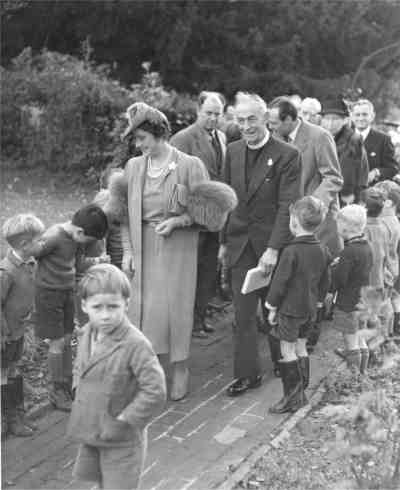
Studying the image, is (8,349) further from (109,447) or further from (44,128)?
(44,128)

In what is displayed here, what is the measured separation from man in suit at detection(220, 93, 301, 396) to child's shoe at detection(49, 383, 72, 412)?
1225mm

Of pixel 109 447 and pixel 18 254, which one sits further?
pixel 18 254

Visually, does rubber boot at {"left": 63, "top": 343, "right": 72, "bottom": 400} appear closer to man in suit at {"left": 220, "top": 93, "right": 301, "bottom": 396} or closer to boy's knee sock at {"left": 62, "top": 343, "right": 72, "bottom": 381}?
boy's knee sock at {"left": 62, "top": 343, "right": 72, "bottom": 381}

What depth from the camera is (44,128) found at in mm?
16297

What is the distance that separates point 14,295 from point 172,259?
1.36 m

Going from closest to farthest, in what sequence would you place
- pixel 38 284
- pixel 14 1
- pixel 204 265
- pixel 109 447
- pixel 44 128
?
pixel 109 447, pixel 38 284, pixel 204 265, pixel 14 1, pixel 44 128

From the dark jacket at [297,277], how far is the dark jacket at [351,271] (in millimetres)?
671

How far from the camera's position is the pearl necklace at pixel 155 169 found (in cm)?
577

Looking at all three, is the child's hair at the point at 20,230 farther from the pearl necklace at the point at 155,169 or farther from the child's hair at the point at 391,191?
the child's hair at the point at 391,191

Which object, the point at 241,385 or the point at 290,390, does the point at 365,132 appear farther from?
the point at 290,390

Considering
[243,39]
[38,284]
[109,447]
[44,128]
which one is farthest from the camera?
[243,39]

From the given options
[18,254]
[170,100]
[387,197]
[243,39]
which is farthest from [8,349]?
[243,39]

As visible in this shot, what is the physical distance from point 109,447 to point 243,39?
1604 centimetres

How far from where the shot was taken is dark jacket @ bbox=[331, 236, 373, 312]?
6.23 metres
